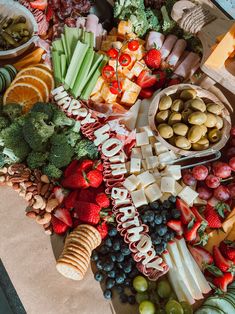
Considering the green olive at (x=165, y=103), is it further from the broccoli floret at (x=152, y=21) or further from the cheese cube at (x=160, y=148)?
the broccoli floret at (x=152, y=21)

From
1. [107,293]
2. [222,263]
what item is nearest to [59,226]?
[107,293]

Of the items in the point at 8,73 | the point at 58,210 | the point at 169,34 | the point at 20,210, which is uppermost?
the point at 169,34

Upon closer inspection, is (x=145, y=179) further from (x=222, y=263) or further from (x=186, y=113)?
(x=222, y=263)

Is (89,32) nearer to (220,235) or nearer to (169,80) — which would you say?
(169,80)

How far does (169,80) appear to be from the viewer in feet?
8.61

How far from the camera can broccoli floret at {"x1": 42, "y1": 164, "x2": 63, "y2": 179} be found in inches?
92.4

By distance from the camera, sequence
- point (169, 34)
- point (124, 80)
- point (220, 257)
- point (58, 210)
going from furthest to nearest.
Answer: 1. point (169, 34)
2. point (124, 80)
3. point (58, 210)
4. point (220, 257)

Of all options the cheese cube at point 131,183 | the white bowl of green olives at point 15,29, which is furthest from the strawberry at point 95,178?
the white bowl of green olives at point 15,29

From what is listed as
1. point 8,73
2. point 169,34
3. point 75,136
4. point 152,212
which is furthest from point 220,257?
point 8,73

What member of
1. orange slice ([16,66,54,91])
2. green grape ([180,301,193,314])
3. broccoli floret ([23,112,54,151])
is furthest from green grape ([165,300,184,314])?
orange slice ([16,66,54,91])

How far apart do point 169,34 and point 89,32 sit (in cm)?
50

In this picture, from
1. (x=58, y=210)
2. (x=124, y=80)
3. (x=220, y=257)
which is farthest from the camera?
(x=124, y=80)

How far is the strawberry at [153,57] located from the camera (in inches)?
100

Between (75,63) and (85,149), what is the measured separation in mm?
530
